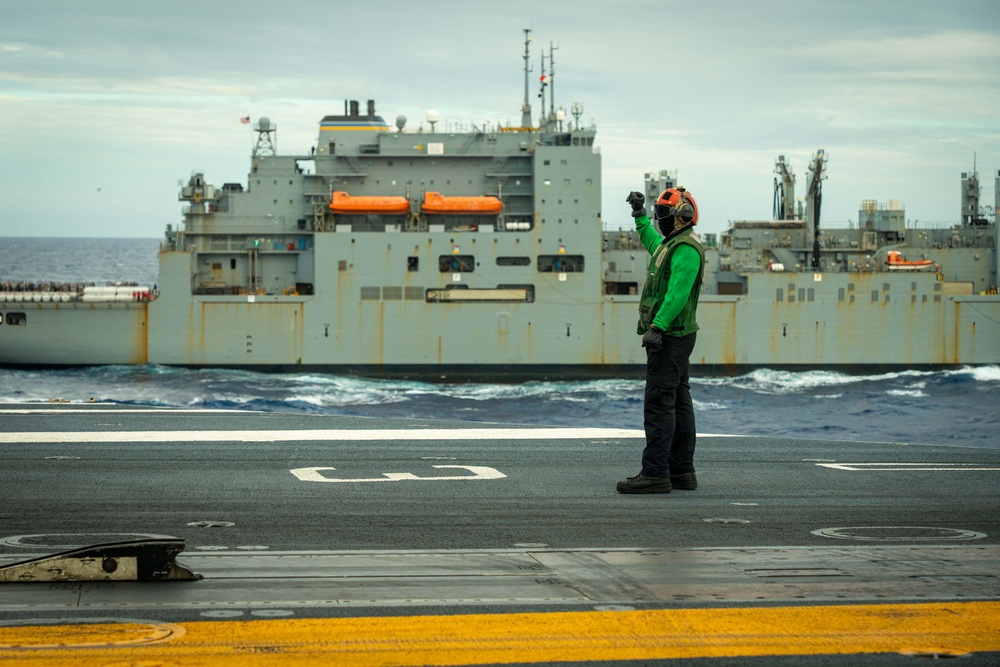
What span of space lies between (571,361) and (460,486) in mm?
29099

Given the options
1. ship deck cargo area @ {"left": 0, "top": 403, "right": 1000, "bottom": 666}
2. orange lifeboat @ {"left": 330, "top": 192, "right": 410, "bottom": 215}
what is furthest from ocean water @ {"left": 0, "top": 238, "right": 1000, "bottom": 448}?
ship deck cargo area @ {"left": 0, "top": 403, "right": 1000, "bottom": 666}

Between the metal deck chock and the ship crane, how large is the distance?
36.4m

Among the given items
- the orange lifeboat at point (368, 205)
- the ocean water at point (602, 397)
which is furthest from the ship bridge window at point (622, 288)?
the orange lifeboat at point (368, 205)

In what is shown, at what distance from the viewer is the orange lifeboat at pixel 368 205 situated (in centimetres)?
3584

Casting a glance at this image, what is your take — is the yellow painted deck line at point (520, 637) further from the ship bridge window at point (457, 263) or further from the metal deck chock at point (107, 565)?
the ship bridge window at point (457, 263)

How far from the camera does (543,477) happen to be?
685 cm

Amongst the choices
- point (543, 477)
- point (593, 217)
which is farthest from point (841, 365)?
point (543, 477)

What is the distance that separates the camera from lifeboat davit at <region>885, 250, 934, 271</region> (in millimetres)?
38438

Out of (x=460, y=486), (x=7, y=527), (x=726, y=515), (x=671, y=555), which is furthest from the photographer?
(x=460, y=486)

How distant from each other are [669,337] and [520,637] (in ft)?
10.2

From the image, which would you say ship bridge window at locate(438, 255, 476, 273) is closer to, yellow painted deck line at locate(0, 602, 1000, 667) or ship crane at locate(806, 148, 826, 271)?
ship crane at locate(806, 148, 826, 271)

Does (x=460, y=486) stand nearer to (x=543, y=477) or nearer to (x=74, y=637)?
(x=543, y=477)

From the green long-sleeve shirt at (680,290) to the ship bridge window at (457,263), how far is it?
2915cm

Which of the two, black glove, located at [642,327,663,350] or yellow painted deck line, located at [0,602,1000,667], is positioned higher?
black glove, located at [642,327,663,350]
